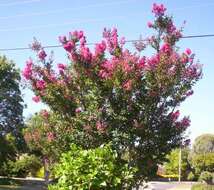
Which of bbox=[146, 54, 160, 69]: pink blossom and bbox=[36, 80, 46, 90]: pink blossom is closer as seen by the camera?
bbox=[146, 54, 160, 69]: pink blossom

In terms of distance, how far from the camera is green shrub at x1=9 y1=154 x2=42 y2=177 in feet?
151

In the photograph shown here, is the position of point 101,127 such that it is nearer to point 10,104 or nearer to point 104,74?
point 104,74

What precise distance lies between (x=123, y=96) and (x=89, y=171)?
255 cm

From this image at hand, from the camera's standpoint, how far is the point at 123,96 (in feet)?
35.7

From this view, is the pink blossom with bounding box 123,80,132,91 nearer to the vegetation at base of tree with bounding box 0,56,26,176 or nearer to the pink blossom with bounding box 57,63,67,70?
Result: the pink blossom with bounding box 57,63,67,70

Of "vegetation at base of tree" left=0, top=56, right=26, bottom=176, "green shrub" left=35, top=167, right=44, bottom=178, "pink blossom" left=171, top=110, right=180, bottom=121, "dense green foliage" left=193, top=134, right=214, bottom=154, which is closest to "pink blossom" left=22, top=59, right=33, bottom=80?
"pink blossom" left=171, top=110, right=180, bottom=121

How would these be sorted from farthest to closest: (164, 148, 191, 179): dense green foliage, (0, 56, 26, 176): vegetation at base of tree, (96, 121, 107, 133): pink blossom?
(164, 148, 191, 179): dense green foliage
(0, 56, 26, 176): vegetation at base of tree
(96, 121, 107, 133): pink blossom

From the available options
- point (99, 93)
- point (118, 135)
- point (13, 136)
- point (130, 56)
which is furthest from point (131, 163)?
point (13, 136)

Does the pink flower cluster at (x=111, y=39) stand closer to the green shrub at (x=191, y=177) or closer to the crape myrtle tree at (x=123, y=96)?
the crape myrtle tree at (x=123, y=96)

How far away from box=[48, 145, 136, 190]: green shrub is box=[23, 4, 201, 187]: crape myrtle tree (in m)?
1.60

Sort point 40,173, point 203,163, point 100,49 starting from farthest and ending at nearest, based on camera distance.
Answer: point 203,163
point 40,173
point 100,49

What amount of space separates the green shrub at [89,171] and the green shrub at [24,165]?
3697 cm

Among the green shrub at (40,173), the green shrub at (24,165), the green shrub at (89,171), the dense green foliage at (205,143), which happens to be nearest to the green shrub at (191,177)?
the dense green foliage at (205,143)

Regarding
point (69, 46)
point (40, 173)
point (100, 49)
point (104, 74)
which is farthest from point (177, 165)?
point (104, 74)
